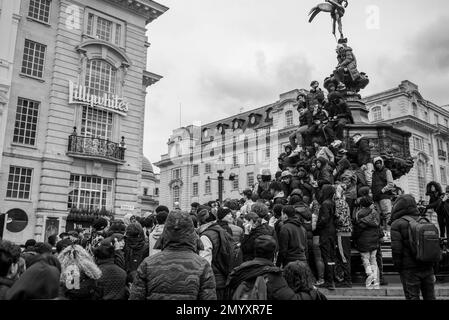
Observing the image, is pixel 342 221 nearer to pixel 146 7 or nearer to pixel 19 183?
pixel 19 183

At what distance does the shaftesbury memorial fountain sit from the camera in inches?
512

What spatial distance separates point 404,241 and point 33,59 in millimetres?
22194

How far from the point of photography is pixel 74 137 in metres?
22.6

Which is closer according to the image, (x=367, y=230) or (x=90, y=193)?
(x=367, y=230)

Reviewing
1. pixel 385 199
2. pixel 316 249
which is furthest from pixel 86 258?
pixel 385 199

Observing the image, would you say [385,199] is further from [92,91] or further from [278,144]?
[278,144]

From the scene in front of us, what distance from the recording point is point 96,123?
23891mm

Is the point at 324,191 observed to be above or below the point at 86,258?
above

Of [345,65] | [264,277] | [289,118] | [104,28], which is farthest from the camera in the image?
[289,118]

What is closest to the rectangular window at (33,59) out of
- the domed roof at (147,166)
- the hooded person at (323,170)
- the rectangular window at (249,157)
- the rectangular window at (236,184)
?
the hooded person at (323,170)

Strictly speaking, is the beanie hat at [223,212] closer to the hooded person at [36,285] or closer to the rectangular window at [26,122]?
the hooded person at [36,285]

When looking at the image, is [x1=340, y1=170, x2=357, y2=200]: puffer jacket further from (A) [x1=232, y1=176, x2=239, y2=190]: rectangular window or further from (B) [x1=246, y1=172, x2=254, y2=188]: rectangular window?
(A) [x1=232, y1=176, x2=239, y2=190]: rectangular window

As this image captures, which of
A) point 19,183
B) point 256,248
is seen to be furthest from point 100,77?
point 256,248

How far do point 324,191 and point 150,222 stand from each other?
356 centimetres
